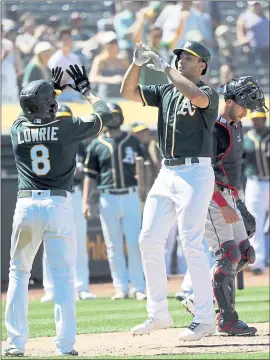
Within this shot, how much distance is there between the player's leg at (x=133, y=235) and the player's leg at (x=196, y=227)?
4.56 meters

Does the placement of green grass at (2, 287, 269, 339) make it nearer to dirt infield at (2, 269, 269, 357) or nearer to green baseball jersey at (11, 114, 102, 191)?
dirt infield at (2, 269, 269, 357)

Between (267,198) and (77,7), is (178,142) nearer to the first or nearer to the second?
(267,198)

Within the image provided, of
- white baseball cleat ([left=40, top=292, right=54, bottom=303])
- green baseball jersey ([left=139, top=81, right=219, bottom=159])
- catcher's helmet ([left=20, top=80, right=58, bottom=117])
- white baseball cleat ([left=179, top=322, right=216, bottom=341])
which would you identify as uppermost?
catcher's helmet ([left=20, top=80, right=58, bottom=117])

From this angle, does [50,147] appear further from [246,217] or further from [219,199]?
[246,217]

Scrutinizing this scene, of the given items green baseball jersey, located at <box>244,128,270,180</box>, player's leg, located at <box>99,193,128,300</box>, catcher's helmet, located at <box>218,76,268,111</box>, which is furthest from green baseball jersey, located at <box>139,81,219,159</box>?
green baseball jersey, located at <box>244,128,270,180</box>

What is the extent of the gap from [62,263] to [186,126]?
148 centimetres

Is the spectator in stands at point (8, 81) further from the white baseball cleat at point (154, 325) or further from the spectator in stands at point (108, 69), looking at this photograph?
the white baseball cleat at point (154, 325)

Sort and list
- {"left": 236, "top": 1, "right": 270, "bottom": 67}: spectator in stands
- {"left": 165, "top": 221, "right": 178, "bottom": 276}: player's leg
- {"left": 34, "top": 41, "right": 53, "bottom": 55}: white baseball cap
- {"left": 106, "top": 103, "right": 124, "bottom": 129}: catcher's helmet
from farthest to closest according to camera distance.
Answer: {"left": 236, "top": 1, "right": 270, "bottom": 67}: spectator in stands → {"left": 34, "top": 41, "right": 53, "bottom": 55}: white baseball cap → {"left": 165, "top": 221, "right": 178, "bottom": 276}: player's leg → {"left": 106, "top": 103, "right": 124, "bottom": 129}: catcher's helmet

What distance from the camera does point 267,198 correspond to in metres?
14.7

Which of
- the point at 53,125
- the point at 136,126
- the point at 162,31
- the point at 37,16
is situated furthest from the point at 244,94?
the point at 37,16

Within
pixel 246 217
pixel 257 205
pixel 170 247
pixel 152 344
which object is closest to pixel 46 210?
pixel 152 344

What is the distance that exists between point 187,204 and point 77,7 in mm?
12187

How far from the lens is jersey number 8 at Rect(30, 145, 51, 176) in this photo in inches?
290

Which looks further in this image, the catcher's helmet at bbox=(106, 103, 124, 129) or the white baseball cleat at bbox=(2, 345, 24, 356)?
the catcher's helmet at bbox=(106, 103, 124, 129)
